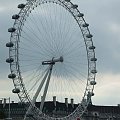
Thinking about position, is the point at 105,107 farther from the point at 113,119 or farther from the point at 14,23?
the point at 14,23

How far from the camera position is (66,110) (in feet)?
458

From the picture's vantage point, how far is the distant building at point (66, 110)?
132 m

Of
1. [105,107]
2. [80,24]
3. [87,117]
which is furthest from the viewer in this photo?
[105,107]

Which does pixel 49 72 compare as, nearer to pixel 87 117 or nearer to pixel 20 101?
pixel 20 101

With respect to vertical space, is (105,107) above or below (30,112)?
above

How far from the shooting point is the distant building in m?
132

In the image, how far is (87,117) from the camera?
146375mm

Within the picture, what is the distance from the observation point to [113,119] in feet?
509

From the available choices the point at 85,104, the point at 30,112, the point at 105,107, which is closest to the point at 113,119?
the point at 105,107

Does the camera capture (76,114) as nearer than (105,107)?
Yes

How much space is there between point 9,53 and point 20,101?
633 centimetres

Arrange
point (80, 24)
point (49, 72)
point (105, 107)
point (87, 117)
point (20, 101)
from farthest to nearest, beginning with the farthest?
point (105, 107) → point (87, 117) → point (80, 24) → point (49, 72) → point (20, 101)

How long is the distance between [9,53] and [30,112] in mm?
7991

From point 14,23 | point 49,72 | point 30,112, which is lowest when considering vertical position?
point 30,112
